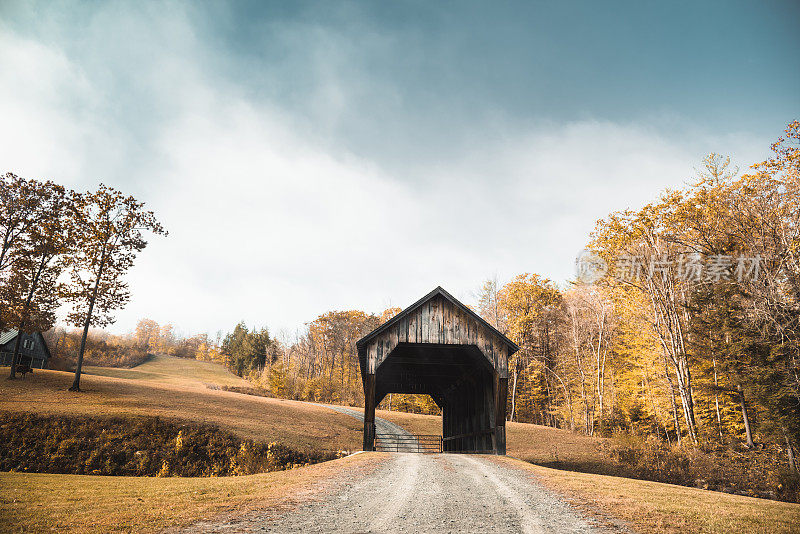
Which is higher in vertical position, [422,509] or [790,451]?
[422,509]

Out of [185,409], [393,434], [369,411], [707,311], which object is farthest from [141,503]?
[393,434]

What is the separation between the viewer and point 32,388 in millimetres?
27828

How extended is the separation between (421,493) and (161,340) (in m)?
152

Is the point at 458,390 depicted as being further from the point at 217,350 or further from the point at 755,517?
the point at 217,350

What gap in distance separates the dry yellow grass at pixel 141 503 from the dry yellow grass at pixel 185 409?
48.5 feet

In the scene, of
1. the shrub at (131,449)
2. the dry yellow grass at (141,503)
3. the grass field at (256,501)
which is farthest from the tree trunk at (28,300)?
the dry yellow grass at (141,503)

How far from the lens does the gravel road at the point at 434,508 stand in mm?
6130

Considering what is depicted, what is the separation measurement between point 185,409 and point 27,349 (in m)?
42.1

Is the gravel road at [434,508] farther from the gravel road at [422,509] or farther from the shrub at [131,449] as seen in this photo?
the shrub at [131,449]

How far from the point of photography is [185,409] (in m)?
27.7

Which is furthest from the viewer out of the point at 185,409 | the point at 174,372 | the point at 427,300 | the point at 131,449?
the point at 174,372

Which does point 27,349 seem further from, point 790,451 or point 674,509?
point 790,451

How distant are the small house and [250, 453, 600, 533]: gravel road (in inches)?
2187

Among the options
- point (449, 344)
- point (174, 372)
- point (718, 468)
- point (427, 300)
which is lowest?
point (718, 468)
